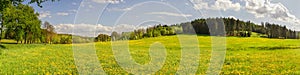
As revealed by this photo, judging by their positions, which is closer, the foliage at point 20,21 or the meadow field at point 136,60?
the meadow field at point 136,60

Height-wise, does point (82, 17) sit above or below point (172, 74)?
above

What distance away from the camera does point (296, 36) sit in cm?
9912

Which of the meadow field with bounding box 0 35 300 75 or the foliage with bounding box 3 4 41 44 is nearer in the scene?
the meadow field with bounding box 0 35 300 75

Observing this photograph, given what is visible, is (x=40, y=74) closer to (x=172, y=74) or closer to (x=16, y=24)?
(x=172, y=74)

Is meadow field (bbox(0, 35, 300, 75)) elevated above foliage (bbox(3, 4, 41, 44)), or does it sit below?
below

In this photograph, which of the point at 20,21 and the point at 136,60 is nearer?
the point at 136,60

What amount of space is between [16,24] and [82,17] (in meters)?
54.4

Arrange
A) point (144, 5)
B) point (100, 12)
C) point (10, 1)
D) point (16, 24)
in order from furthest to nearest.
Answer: point (16, 24), point (10, 1), point (144, 5), point (100, 12)

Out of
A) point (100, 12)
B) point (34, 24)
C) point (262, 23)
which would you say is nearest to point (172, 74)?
point (100, 12)

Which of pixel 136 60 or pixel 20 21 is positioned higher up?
pixel 20 21

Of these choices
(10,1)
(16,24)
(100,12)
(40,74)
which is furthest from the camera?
(16,24)

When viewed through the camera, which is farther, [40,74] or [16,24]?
[16,24]

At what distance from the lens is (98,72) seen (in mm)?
18094

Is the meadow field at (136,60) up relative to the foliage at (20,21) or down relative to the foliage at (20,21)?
down
